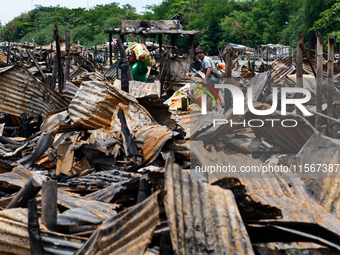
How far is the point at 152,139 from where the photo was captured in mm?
4445

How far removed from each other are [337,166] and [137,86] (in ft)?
12.6

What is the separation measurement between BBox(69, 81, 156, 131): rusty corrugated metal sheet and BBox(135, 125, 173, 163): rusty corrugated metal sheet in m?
0.29

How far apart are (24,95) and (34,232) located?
404 centimetres

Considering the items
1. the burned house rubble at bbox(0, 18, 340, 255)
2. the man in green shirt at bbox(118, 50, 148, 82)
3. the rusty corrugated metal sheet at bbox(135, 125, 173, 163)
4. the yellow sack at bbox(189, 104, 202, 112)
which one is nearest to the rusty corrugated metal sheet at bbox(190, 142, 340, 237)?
the burned house rubble at bbox(0, 18, 340, 255)

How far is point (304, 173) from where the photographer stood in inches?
126

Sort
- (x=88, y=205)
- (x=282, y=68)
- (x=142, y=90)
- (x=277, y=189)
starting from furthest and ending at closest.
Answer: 1. (x=282, y=68)
2. (x=142, y=90)
3. (x=88, y=205)
4. (x=277, y=189)

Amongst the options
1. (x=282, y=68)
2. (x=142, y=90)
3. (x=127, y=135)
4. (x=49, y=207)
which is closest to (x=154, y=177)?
(x=49, y=207)

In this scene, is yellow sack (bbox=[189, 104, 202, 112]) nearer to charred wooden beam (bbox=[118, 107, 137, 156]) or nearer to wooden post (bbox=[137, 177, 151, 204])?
charred wooden beam (bbox=[118, 107, 137, 156])

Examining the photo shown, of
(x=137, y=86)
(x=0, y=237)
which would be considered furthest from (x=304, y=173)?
(x=137, y=86)

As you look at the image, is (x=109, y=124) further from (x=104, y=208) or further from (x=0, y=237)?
(x=0, y=237)

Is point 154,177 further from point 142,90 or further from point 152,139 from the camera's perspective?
point 142,90

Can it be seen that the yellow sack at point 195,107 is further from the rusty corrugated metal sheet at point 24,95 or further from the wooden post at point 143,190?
the wooden post at point 143,190

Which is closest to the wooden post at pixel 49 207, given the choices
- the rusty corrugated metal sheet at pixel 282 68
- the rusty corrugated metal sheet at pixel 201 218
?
the rusty corrugated metal sheet at pixel 201 218

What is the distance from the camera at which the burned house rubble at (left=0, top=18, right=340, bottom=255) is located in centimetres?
210
